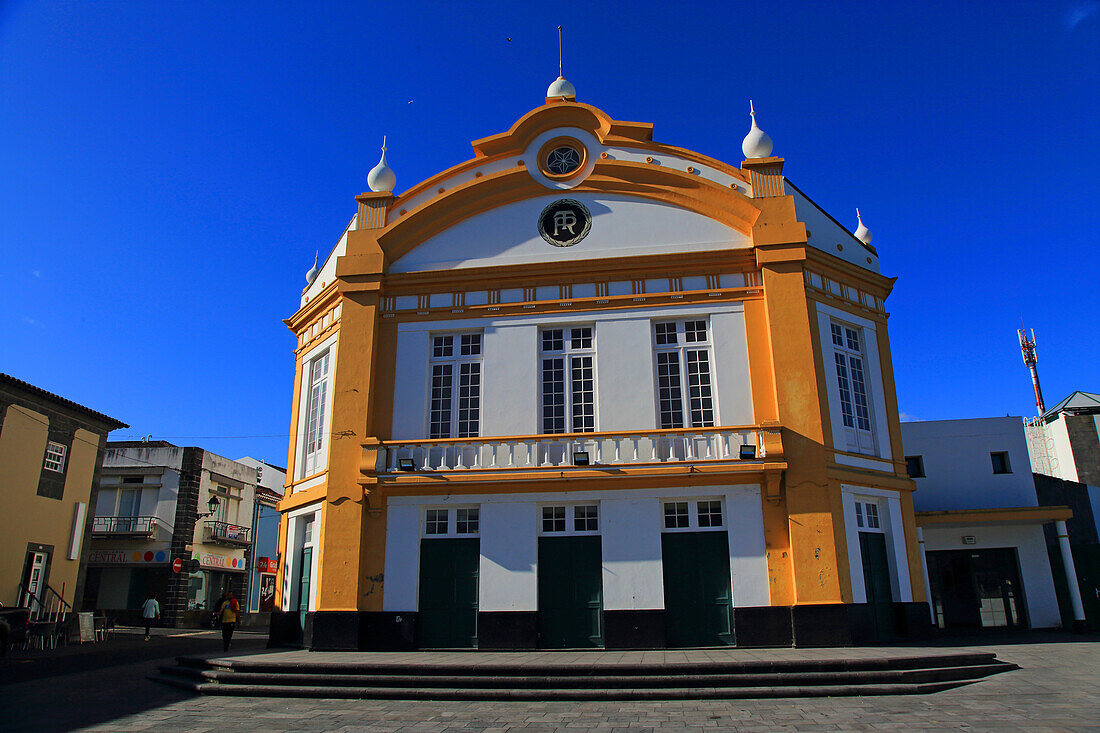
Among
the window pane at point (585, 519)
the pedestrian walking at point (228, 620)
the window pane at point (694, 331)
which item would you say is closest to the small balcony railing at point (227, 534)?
the pedestrian walking at point (228, 620)

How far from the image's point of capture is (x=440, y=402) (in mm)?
15898

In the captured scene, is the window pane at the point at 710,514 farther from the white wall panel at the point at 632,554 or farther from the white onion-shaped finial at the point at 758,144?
the white onion-shaped finial at the point at 758,144

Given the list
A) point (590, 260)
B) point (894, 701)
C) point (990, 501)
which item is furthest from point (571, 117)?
point (990, 501)

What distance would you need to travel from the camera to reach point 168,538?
30469 millimetres

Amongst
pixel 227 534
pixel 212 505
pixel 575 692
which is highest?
pixel 212 505

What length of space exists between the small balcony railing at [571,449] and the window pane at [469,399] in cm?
63

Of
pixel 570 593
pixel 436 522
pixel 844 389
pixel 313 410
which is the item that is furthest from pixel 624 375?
pixel 313 410

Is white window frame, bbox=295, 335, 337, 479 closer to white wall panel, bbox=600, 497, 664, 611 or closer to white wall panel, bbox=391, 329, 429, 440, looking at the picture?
white wall panel, bbox=391, 329, 429, 440

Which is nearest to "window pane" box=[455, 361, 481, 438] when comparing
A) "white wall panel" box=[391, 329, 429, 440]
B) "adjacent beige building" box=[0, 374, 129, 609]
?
"white wall panel" box=[391, 329, 429, 440]

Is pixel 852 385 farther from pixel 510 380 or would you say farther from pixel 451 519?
pixel 451 519

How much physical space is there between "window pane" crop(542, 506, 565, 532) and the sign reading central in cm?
577

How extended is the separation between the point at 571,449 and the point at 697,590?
11.9 ft

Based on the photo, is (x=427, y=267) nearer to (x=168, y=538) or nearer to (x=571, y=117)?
(x=571, y=117)

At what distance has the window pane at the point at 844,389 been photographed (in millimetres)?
15367
